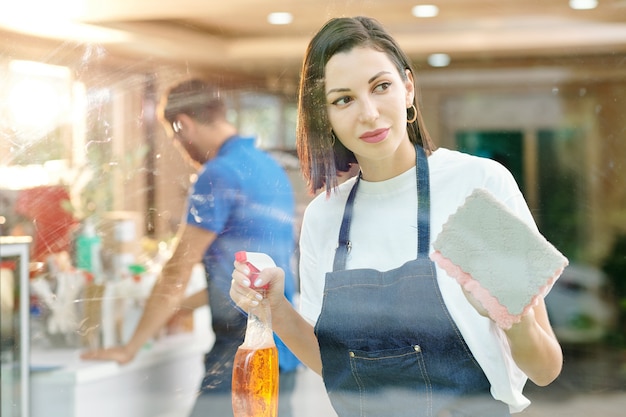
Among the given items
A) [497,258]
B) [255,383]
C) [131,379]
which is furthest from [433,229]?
[131,379]

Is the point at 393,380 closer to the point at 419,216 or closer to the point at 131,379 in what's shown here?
the point at 419,216

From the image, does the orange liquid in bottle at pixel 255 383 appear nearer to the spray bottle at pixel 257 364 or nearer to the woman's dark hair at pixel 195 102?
the spray bottle at pixel 257 364

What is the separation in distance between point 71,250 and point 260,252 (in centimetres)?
49

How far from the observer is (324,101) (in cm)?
141

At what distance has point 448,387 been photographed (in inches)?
52.7

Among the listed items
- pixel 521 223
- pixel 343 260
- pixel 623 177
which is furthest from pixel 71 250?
pixel 623 177

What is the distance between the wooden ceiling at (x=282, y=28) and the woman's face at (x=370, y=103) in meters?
0.08

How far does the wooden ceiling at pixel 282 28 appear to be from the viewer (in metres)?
1.36

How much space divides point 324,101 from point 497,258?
0.49 metres

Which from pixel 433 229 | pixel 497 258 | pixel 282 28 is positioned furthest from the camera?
pixel 282 28

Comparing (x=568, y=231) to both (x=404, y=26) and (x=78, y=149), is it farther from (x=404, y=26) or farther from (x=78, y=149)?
(x=78, y=149)

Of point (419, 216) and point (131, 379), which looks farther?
point (131, 379)

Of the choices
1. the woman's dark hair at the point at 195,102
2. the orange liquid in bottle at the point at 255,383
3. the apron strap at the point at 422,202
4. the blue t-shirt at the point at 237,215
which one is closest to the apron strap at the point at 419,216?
the apron strap at the point at 422,202

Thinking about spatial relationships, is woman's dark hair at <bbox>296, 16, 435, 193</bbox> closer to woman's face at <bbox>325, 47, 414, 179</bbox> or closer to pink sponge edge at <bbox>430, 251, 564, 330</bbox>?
woman's face at <bbox>325, 47, 414, 179</bbox>
